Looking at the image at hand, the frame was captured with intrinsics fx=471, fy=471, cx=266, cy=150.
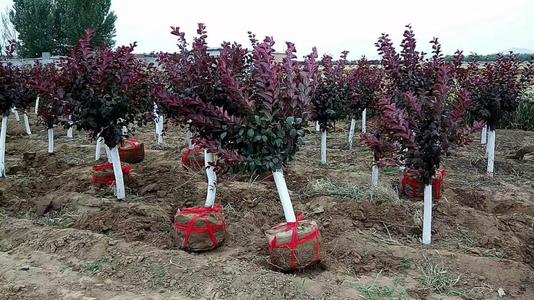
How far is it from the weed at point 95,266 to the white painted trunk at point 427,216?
341 cm

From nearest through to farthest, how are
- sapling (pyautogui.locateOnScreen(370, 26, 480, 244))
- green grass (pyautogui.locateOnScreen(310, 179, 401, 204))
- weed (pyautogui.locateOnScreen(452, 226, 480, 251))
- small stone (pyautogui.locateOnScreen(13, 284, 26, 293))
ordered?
small stone (pyautogui.locateOnScreen(13, 284, 26, 293))
sapling (pyautogui.locateOnScreen(370, 26, 480, 244))
weed (pyautogui.locateOnScreen(452, 226, 480, 251))
green grass (pyautogui.locateOnScreen(310, 179, 401, 204))

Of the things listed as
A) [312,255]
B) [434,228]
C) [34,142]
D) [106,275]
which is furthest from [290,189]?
[34,142]

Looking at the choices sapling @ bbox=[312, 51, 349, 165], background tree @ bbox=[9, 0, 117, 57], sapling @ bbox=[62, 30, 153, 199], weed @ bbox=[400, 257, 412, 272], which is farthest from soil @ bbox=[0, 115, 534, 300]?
background tree @ bbox=[9, 0, 117, 57]

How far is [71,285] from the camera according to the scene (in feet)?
14.3

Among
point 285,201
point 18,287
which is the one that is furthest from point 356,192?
point 18,287

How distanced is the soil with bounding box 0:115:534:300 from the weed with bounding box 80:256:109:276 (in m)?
0.01

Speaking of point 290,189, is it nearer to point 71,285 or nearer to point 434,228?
point 434,228

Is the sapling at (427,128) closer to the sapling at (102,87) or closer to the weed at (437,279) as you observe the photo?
the weed at (437,279)

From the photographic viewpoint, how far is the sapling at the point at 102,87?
5.98m

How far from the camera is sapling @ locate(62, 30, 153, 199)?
5.98 meters

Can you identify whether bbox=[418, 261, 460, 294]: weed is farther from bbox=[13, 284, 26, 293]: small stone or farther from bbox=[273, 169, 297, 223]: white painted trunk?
bbox=[13, 284, 26, 293]: small stone

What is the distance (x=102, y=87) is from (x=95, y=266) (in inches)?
94.1

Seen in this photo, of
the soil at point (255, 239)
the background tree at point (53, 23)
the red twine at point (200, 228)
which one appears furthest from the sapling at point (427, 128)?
the background tree at point (53, 23)

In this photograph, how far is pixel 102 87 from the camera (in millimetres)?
6020
